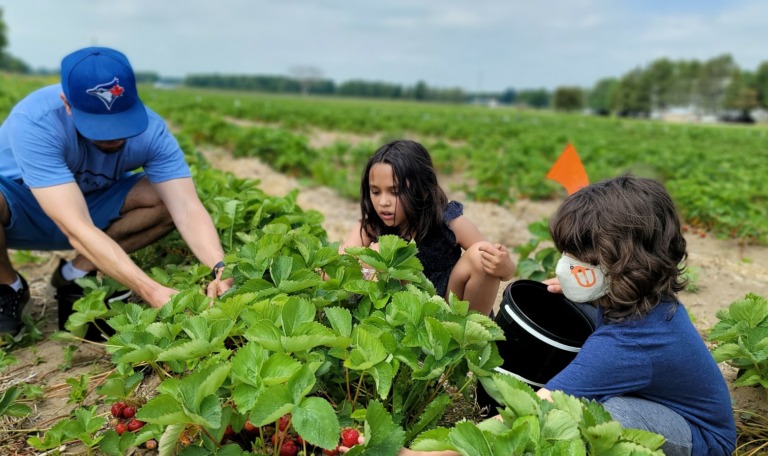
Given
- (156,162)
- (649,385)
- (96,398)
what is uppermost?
(156,162)

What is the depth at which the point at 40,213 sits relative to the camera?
11.6 ft

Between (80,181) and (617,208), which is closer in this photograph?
(617,208)

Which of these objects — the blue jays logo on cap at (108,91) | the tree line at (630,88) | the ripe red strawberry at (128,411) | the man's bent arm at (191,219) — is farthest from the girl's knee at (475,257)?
the tree line at (630,88)

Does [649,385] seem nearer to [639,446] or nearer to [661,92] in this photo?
[639,446]

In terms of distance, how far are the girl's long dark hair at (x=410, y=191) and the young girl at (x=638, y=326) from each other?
986 millimetres

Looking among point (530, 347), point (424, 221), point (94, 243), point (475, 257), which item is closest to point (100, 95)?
point (94, 243)

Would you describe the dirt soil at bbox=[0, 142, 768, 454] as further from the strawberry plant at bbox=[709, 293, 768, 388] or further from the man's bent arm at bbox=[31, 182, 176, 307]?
the man's bent arm at bbox=[31, 182, 176, 307]

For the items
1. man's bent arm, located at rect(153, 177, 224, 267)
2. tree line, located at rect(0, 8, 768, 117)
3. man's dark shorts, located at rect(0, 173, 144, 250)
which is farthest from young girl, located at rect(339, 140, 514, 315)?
tree line, located at rect(0, 8, 768, 117)

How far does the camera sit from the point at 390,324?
1.95 m

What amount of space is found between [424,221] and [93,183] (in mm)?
2029

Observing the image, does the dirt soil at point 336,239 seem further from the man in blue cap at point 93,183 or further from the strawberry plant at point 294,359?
the man in blue cap at point 93,183

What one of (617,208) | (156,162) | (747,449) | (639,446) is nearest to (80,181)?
(156,162)

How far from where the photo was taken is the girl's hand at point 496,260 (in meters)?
2.50

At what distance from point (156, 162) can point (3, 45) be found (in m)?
89.4
